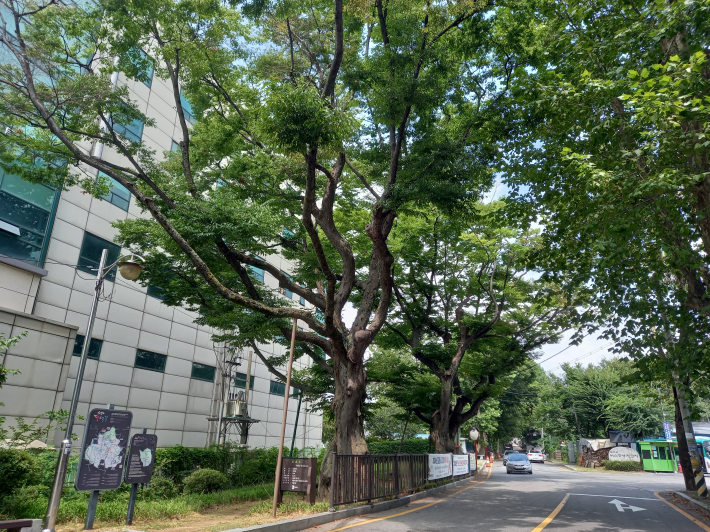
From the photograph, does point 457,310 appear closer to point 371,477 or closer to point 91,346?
point 371,477

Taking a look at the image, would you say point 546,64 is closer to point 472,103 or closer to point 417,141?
point 472,103

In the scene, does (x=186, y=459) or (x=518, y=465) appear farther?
(x=518, y=465)

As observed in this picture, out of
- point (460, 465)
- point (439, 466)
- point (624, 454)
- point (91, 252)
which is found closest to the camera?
point (439, 466)

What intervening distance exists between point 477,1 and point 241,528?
11.8 meters

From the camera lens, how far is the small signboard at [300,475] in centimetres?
998

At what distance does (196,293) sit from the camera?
14328 millimetres

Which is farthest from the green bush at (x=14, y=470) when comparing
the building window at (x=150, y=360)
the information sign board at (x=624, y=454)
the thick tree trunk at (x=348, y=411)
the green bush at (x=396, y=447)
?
the information sign board at (x=624, y=454)

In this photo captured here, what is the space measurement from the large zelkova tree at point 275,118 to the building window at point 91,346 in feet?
17.9

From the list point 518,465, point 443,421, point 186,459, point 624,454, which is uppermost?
point 443,421

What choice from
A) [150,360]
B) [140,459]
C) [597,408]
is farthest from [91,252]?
[597,408]

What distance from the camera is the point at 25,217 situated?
15.2 meters

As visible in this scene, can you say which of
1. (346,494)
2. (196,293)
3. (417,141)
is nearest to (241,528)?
(346,494)

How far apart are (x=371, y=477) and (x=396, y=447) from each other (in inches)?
826

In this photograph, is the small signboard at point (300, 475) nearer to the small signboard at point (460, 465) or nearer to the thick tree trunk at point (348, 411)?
the thick tree trunk at point (348, 411)
